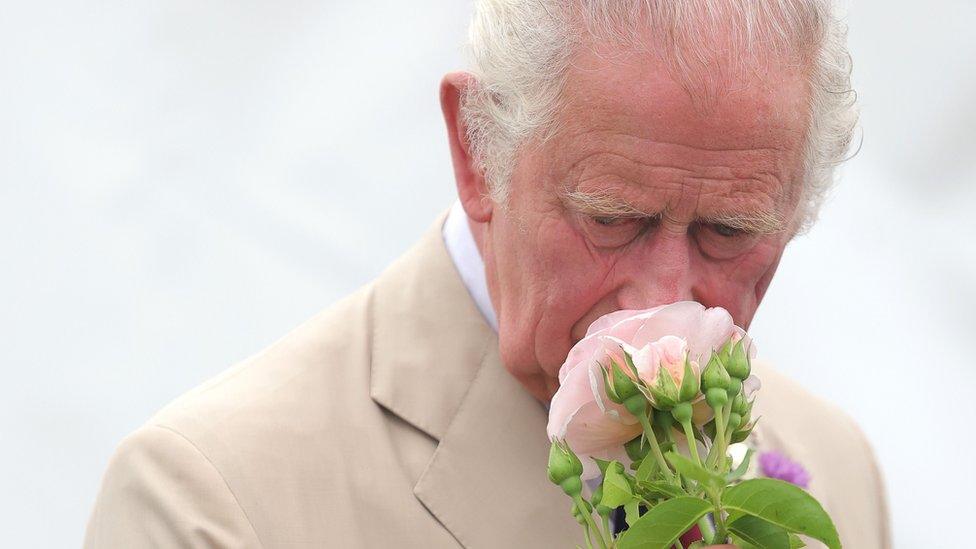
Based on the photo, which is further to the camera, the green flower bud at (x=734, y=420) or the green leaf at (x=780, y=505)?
the green flower bud at (x=734, y=420)

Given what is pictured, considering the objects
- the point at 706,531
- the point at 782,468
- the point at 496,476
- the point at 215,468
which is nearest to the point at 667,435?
the point at 706,531

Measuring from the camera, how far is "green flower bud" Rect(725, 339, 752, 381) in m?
1.67

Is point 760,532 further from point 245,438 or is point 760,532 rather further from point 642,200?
point 245,438

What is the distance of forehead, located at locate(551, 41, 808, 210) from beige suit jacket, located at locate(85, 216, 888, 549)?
51 cm

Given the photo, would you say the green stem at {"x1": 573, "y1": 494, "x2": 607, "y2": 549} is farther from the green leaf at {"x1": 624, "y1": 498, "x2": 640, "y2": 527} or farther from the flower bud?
the flower bud

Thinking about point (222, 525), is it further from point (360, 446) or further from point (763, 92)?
point (763, 92)

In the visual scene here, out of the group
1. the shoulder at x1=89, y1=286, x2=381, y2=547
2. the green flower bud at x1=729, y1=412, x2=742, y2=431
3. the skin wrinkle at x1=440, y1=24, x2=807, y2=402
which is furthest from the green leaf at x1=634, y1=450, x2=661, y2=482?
the shoulder at x1=89, y1=286, x2=381, y2=547

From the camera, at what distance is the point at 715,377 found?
63.9 inches

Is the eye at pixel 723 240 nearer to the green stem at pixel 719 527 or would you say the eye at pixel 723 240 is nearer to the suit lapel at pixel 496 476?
the suit lapel at pixel 496 476

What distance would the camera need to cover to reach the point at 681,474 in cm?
161

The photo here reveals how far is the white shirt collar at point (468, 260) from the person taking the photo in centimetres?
254

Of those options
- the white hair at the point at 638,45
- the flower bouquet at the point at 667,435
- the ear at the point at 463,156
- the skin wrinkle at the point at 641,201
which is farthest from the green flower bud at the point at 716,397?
the ear at the point at 463,156

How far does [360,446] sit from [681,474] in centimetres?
90

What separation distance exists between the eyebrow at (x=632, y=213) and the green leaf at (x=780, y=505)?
61 centimetres
